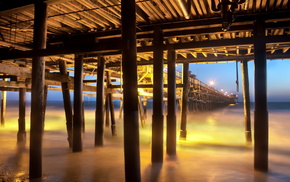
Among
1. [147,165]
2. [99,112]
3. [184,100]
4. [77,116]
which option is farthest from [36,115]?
[184,100]

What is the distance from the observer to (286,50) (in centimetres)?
850

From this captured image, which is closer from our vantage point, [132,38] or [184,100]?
[132,38]

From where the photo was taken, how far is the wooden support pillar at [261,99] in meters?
5.50

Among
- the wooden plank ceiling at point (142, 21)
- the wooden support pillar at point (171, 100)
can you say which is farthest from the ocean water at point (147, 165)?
the wooden plank ceiling at point (142, 21)

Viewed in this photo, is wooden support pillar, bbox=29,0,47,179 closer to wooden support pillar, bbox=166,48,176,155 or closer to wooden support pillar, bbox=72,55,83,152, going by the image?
wooden support pillar, bbox=72,55,83,152

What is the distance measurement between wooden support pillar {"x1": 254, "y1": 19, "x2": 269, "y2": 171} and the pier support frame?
2.70m

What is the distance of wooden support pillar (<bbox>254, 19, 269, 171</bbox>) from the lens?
550cm

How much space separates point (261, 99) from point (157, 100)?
292 centimetres

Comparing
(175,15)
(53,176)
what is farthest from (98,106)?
(175,15)

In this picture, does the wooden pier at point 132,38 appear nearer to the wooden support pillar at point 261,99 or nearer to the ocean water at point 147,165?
the wooden support pillar at point 261,99

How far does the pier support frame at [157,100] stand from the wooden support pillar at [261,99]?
2704 mm

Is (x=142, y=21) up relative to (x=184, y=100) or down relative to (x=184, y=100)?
up

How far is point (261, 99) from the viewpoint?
5.50 metres

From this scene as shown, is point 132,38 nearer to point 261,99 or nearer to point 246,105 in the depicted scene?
point 261,99
